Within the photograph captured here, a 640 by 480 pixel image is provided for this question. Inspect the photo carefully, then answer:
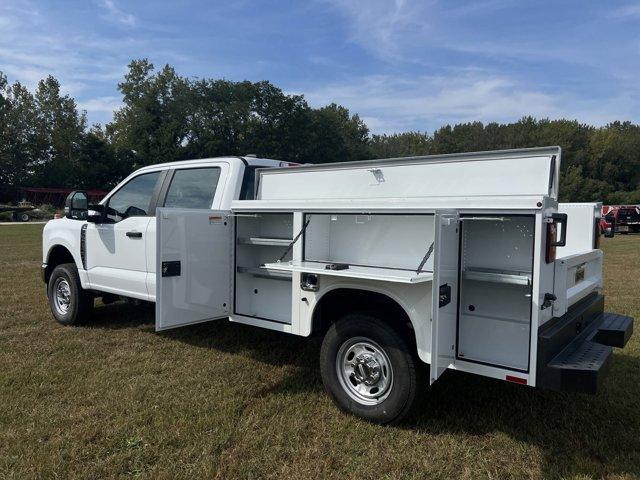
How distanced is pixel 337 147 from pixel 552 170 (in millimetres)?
71436

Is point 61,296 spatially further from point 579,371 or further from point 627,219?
point 627,219

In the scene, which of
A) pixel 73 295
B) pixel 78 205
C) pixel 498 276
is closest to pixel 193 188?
pixel 78 205

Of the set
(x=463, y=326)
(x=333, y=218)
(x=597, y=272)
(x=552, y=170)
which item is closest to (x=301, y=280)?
(x=333, y=218)

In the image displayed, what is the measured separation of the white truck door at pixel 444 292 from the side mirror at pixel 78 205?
4448 millimetres

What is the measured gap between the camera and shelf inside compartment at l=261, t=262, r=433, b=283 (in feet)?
10.8

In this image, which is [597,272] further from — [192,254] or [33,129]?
[33,129]

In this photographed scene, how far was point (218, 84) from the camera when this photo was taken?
65.8m

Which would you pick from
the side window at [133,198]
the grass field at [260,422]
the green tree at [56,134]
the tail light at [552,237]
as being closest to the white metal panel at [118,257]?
the side window at [133,198]

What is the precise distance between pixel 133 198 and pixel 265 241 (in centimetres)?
205

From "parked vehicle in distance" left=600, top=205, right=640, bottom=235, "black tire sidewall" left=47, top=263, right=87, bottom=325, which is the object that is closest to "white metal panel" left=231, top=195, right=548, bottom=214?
"black tire sidewall" left=47, top=263, right=87, bottom=325

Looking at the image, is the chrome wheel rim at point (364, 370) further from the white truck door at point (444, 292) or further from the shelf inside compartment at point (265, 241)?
the shelf inside compartment at point (265, 241)

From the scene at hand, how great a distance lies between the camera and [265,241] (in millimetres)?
4727

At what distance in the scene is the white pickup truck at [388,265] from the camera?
330 cm

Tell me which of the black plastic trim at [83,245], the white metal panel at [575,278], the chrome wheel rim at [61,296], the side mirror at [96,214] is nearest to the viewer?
the white metal panel at [575,278]
